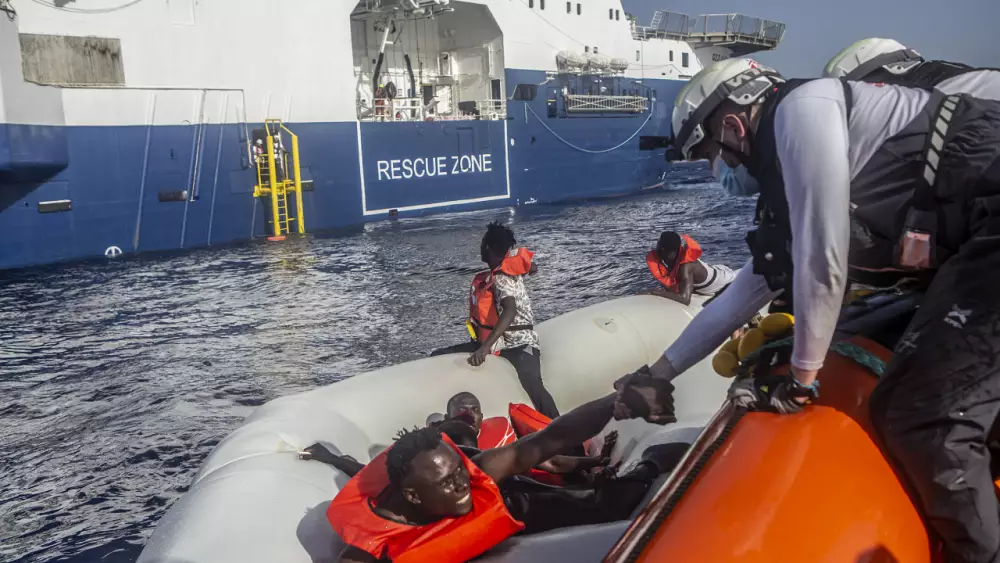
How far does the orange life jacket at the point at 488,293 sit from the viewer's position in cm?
489

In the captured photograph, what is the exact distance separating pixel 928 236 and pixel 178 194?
47.8ft

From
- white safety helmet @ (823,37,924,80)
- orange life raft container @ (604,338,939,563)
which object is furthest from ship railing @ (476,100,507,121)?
orange life raft container @ (604,338,939,563)

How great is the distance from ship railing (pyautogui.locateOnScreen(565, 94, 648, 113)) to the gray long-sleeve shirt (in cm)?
1998

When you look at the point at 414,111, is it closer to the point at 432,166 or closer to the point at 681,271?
the point at 432,166

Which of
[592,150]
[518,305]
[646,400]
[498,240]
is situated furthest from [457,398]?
[592,150]

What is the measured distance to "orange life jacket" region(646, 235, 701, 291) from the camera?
221 inches

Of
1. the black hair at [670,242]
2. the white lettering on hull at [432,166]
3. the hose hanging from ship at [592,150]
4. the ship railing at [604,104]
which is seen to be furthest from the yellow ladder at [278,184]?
the black hair at [670,242]

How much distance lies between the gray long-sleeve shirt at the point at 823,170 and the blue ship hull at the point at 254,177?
1333cm

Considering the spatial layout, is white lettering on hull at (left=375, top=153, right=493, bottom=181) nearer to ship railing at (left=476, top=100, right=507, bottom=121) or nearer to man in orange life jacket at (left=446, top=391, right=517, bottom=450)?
ship railing at (left=476, top=100, right=507, bottom=121)

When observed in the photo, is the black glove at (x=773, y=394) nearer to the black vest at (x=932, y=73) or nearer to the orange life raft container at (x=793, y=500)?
the orange life raft container at (x=793, y=500)

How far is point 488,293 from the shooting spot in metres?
4.98

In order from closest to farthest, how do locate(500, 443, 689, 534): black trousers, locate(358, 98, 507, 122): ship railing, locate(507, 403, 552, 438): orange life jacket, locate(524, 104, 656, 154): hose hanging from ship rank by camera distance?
locate(500, 443, 689, 534): black trousers < locate(507, 403, 552, 438): orange life jacket < locate(358, 98, 507, 122): ship railing < locate(524, 104, 656, 154): hose hanging from ship

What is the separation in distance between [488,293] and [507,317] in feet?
0.86

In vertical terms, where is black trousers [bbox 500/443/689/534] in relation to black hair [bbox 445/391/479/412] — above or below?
below
